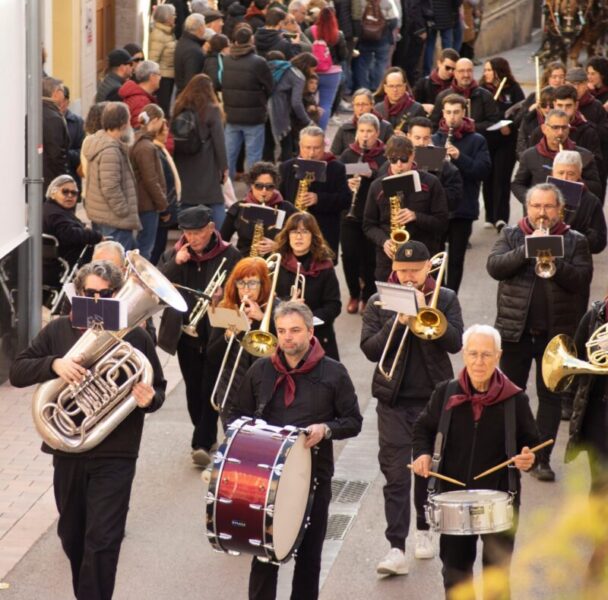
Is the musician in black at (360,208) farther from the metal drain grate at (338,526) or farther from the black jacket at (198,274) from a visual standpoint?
the metal drain grate at (338,526)

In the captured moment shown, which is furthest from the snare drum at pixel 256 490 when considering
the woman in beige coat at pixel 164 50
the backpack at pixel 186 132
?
the woman in beige coat at pixel 164 50

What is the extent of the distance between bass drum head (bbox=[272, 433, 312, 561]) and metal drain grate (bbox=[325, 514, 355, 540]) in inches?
75.8

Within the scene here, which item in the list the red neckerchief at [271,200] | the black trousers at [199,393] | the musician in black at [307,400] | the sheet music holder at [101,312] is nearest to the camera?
the sheet music holder at [101,312]

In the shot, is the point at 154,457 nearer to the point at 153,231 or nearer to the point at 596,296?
the point at 153,231

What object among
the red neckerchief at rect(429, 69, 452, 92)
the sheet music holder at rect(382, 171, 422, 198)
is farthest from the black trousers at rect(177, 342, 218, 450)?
the red neckerchief at rect(429, 69, 452, 92)

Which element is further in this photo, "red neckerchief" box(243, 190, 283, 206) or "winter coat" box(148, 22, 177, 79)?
"winter coat" box(148, 22, 177, 79)

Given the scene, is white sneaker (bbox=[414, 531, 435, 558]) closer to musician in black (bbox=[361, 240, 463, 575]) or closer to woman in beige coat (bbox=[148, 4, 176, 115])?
musician in black (bbox=[361, 240, 463, 575])

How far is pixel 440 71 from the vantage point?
1583cm

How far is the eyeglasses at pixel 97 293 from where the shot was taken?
6.44 m

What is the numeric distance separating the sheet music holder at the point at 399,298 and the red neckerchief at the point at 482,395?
1.81ft

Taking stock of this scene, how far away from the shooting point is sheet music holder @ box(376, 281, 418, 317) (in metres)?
6.94

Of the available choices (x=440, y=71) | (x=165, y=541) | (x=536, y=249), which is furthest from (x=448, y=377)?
(x=440, y=71)

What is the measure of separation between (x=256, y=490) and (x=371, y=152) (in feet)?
22.3

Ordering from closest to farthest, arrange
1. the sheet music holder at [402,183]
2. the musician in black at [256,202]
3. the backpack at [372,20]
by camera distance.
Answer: the musician in black at [256,202]
the sheet music holder at [402,183]
the backpack at [372,20]
